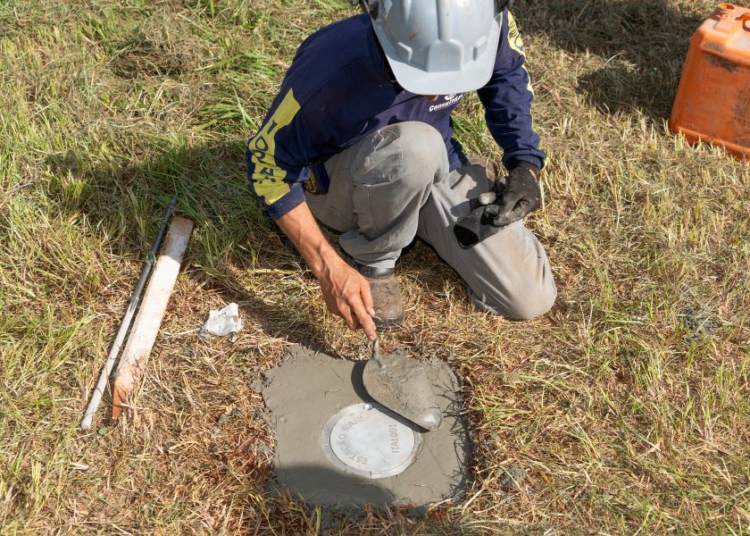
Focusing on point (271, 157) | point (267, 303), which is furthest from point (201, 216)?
point (271, 157)

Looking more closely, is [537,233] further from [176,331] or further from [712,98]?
[176,331]

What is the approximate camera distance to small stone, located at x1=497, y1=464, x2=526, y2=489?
7.53 feet

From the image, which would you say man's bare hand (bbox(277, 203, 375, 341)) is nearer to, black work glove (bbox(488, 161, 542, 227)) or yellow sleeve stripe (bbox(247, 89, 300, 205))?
yellow sleeve stripe (bbox(247, 89, 300, 205))

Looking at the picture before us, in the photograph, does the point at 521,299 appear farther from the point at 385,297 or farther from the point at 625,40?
the point at 625,40

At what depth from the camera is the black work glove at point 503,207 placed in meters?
2.78

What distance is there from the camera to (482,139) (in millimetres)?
3455

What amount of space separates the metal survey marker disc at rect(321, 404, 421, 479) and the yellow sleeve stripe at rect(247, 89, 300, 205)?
2.47 ft

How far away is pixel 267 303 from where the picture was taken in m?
2.88

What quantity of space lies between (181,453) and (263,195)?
851mm

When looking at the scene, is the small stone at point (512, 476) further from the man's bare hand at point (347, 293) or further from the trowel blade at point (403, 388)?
the man's bare hand at point (347, 293)

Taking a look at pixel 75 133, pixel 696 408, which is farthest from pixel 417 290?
pixel 75 133

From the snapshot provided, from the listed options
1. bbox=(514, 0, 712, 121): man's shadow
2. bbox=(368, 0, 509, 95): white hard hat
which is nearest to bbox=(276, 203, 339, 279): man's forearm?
bbox=(368, 0, 509, 95): white hard hat

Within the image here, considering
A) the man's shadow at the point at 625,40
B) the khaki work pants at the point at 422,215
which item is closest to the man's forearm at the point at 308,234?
the khaki work pants at the point at 422,215

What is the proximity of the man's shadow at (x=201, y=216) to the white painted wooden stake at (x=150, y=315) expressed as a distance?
2.7 inches
